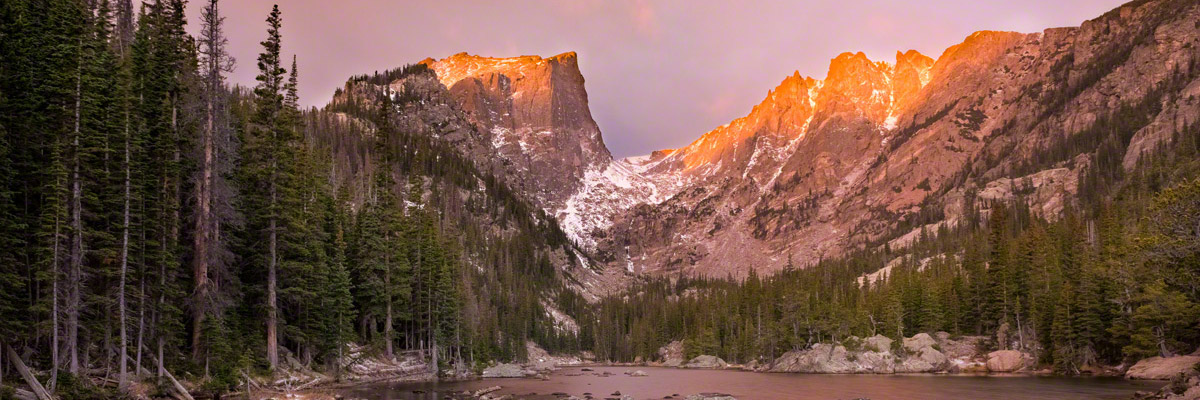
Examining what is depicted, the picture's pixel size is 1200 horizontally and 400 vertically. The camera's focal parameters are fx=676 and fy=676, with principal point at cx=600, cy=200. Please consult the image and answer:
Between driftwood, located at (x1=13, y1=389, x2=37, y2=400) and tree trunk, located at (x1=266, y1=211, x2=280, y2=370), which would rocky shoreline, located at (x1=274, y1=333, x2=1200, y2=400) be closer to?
tree trunk, located at (x1=266, y1=211, x2=280, y2=370)

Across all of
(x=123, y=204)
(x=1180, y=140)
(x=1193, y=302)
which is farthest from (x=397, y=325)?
(x=1180, y=140)

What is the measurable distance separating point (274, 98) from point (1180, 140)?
201221 mm

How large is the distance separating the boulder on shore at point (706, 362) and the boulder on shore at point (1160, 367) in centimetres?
6428

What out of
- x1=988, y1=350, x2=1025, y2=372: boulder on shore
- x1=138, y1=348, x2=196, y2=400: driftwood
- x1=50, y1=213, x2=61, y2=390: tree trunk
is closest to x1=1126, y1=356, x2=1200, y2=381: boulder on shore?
x1=988, y1=350, x2=1025, y2=372: boulder on shore

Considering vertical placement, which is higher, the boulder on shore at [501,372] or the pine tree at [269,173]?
the pine tree at [269,173]

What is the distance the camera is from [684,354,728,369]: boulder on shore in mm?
116125

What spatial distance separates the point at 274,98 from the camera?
45.6m

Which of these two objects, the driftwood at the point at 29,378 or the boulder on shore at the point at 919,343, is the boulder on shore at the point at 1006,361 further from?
the driftwood at the point at 29,378

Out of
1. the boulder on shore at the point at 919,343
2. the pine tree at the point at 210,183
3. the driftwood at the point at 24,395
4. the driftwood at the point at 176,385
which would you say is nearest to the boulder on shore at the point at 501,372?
the pine tree at the point at 210,183

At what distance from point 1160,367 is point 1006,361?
23.4 metres

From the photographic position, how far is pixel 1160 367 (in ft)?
177

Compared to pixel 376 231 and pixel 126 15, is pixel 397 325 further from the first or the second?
pixel 126 15

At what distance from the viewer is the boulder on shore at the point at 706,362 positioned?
116 metres

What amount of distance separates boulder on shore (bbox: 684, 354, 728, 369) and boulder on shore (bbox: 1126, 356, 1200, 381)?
211 ft
